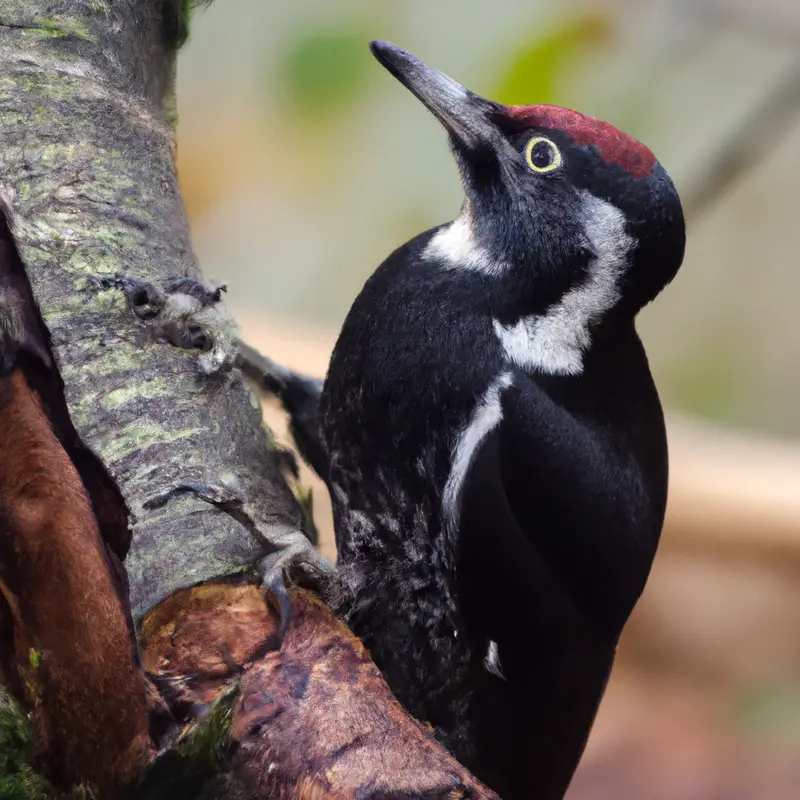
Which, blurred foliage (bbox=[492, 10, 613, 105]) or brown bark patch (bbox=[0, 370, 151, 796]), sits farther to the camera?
blurred foliage (bbox=[492, 10, 613, 105])

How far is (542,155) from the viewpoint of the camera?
3.88 ft

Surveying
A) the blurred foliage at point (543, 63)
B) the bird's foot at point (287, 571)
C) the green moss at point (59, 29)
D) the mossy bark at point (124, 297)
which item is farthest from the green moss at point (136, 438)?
the blurred foliage at point (543, 63)

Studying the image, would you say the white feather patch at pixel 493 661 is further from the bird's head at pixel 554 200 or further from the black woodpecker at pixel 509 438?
the bird's head at pixel 554 200

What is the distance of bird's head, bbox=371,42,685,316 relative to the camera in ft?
3.67

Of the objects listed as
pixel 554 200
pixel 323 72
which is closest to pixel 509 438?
pixel 554 200

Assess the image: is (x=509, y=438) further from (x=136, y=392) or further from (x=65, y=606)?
(x=65, y=606)

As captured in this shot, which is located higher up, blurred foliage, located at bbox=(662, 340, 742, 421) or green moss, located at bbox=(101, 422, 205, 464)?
blurred foliage, located at bbox=(662, 340, 742, 421)

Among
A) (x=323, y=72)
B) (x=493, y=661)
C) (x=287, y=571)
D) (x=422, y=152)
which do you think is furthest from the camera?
(x=422, y=152)

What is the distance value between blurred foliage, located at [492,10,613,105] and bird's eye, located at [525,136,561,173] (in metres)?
0.79

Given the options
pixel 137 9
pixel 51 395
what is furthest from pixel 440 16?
pixel 51 395

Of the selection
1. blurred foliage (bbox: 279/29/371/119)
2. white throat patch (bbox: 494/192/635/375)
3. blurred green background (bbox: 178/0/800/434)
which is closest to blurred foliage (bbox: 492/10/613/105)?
blurred green background (bbox: 178/0/800/434)

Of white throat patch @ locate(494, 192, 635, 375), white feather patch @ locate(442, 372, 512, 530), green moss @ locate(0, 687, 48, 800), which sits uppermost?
white throat patch @ locate(494, 192, 635, 375)

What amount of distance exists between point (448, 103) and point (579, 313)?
31cm

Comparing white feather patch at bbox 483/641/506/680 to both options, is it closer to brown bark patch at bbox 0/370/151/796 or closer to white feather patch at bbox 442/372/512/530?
white feather patch at bbox 442/372/512/530
